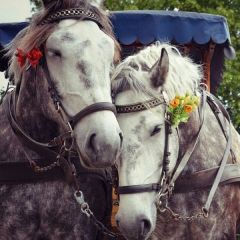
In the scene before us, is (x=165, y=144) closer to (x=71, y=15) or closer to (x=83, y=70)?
(x=83, y=70)

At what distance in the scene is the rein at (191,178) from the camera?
152 inches

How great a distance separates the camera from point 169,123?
3918mm

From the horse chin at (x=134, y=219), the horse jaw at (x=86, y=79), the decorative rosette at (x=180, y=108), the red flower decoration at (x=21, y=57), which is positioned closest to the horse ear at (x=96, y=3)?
the horse jaw at (x=86, y=79)

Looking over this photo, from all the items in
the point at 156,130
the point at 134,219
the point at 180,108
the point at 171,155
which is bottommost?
the point at 134,219

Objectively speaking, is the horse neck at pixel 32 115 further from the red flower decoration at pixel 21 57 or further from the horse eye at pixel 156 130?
the horse eye at pixel 156 130

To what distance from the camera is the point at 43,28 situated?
369cm

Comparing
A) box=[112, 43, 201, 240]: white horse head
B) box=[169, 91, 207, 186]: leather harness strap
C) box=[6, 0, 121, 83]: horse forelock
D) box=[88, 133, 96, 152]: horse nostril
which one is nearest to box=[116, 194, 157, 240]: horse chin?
box=[112, 43, 201, 240]: white horse head

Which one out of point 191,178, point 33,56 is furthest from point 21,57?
point 191,178

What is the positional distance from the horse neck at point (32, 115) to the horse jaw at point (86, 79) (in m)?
0.26

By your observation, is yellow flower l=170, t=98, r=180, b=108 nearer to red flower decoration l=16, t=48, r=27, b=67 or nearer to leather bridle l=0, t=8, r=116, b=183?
leather bridle l=0, t=8, r=116, b=183

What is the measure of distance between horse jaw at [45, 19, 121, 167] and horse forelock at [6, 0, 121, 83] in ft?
0.27

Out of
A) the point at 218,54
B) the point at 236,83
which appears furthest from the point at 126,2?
the point at 218,54

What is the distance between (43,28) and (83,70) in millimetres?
409

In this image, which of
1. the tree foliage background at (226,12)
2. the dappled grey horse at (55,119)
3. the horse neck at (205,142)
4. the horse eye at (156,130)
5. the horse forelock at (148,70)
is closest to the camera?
the dappled grey horse at (55,119)
